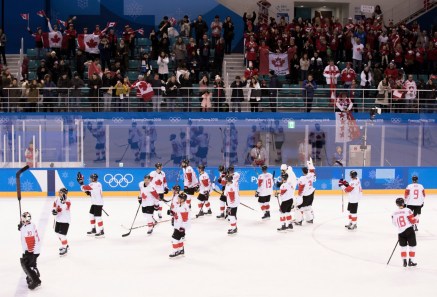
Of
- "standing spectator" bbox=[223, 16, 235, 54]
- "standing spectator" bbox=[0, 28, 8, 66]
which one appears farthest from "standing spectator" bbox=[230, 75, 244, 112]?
"standing spectator" bbox=[0, 28, 8, 66]

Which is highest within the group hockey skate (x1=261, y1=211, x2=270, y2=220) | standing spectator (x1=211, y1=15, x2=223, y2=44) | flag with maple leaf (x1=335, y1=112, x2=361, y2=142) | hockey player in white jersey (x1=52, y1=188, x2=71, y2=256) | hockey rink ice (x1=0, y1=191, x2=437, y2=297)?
standing spectator (x1=211, y1=15, x2=223, y2=44)

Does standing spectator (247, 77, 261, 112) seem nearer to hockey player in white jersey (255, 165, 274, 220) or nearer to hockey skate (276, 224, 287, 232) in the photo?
hockey player in white jersey (255, 165, 274, 220)

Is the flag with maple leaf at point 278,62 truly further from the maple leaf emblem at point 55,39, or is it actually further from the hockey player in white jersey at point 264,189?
the hockey player in white jersey at point 264,189

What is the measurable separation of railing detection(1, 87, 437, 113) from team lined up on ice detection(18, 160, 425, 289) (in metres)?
5.60

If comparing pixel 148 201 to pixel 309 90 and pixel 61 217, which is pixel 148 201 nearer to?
pixel 61 217

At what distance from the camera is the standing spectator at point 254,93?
23.3 m

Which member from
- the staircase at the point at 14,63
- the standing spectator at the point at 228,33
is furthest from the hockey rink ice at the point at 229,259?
the standing spectator at the point at 228,33

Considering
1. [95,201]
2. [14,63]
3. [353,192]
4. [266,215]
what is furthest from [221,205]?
[14,63]

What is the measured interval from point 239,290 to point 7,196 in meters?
9.34

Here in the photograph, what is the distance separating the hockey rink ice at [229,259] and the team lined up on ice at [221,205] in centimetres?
27

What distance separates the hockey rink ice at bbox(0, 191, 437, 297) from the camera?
495 inches

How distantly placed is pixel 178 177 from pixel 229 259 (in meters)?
5.88

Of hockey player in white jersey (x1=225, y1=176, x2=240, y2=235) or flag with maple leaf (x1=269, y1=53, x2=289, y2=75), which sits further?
flag with maple leaf (x1=269, y1=53, x2=289, y2=75)

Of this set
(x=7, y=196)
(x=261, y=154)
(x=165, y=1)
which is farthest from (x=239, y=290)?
(x=165, y=1)
